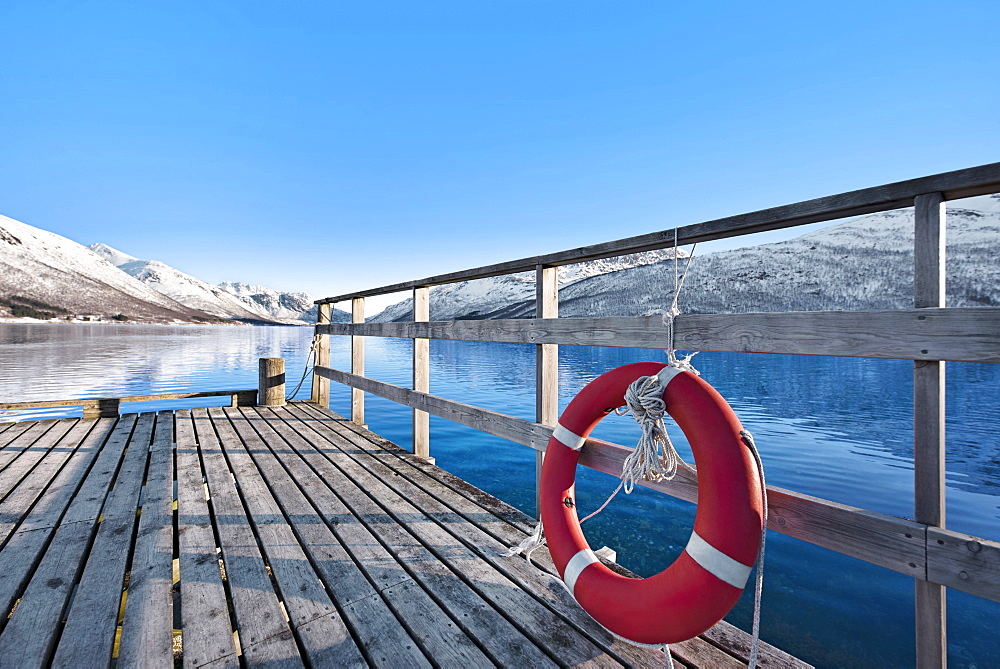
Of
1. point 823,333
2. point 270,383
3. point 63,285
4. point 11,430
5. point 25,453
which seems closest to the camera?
point 823,333

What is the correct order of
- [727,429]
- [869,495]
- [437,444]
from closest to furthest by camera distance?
[727,429]
[869,495]
[437,444]

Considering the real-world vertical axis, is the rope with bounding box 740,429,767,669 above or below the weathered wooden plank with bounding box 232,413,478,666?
above

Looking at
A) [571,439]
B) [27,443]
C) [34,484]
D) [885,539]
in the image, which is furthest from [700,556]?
[27,443]

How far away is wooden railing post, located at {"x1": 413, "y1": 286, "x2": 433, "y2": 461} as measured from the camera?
3.25m

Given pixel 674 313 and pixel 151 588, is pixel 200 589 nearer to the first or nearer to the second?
pixel 151 588

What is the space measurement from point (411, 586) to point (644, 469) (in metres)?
0.88

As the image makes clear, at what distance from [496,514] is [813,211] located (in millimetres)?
1743

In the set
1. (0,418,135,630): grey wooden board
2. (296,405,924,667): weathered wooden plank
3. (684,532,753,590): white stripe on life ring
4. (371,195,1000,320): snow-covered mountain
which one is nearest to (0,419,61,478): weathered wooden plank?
(0,418,135,630): grey wooden board

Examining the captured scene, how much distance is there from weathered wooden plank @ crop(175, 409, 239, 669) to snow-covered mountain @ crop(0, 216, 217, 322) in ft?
378

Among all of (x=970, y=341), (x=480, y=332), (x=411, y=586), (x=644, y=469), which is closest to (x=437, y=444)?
(x=480, y=332)

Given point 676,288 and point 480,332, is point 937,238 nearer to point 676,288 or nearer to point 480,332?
point 676,288

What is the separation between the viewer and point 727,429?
114 cm

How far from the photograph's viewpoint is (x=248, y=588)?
1.46m

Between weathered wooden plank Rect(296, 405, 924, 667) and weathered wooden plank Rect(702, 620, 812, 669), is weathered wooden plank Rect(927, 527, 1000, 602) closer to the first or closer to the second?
weathered wooden plank Rect(296, 405, 924, 667)
